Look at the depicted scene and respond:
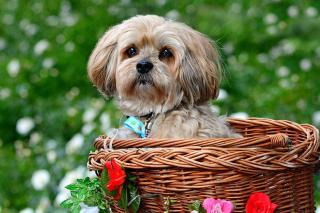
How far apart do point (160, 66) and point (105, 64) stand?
0.36 m

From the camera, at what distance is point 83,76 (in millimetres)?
7238

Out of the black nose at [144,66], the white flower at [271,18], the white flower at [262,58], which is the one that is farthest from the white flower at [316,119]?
the black nose at [144,66]

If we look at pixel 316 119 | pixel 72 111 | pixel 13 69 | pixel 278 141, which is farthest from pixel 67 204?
pixel 13 69

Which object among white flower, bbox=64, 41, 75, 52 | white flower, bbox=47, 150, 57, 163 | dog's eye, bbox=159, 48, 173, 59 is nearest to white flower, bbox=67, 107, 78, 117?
white flower, bbox=47, 150, 57, 163

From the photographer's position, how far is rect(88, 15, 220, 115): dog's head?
12.2 ft

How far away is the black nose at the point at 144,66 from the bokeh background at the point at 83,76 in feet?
4.54

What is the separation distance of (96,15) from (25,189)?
2.87 meters

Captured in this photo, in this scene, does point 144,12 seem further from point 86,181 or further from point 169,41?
point 86,181

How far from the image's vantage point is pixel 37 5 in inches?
358

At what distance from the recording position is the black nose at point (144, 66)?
368 cm

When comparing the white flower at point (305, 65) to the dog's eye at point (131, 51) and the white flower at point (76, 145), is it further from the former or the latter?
the dog's eye at point (131, 51)

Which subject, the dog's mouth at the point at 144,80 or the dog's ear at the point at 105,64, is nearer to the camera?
the dog's mouth at the point at 144,80

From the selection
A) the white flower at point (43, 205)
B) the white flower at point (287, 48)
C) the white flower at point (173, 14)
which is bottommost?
the white flower at point (43, 205)

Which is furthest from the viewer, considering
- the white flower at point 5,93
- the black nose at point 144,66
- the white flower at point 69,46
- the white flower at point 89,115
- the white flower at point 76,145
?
the white flower at point 69,46
